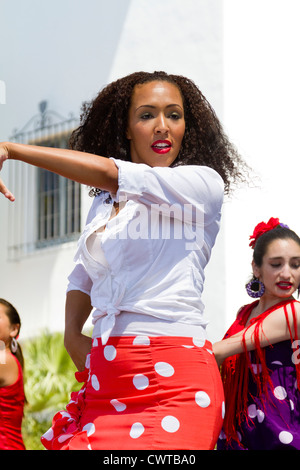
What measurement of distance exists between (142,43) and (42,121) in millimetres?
1438

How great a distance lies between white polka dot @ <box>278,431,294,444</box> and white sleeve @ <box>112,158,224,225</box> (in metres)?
0.85

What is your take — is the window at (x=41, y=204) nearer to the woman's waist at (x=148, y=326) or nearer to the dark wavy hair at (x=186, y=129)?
the dark wavy hair at (x=186, y=129)

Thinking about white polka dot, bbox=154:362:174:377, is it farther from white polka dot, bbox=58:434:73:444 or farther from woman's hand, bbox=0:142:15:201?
woman's hand, bbox=0:142:15:201

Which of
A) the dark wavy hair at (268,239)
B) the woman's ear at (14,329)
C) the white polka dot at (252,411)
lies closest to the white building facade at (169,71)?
the woman's ear at (14,329)

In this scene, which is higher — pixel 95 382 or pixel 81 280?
pixel 81 280

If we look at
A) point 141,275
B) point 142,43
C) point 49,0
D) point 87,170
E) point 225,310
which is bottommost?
point 225,310

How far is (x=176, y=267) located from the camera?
240 centimetres

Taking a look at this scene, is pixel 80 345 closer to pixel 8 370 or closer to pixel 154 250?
pixel 154 250

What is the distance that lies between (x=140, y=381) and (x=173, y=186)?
53 cm

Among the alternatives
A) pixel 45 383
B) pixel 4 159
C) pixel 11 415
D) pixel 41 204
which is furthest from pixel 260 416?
pixel 41 204

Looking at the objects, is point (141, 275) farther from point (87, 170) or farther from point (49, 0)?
point (49, 0)

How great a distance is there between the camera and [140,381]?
2301mm

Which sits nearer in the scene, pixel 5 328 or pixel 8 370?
pixel 8 370
